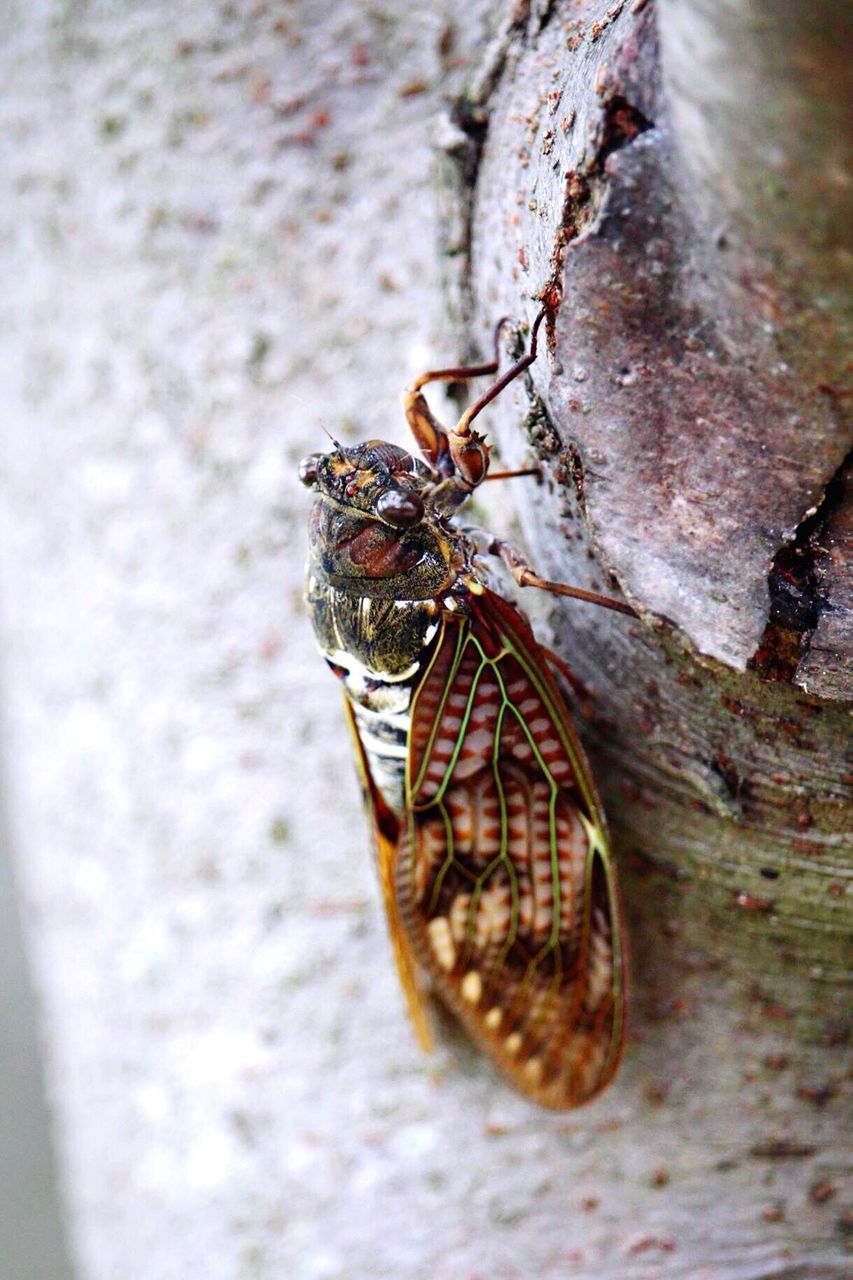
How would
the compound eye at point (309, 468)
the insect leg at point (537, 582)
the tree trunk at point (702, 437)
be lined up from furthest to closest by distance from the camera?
the compound eye at point (309, 468) → the insect leg at point (537, 582) → the tree trunk at point (702, 437)

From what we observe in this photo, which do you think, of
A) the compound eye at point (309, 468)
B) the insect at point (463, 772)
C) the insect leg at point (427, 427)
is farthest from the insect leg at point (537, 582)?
the compound eye at point (309, 468)

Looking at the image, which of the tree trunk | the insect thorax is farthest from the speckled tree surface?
the insect thorax

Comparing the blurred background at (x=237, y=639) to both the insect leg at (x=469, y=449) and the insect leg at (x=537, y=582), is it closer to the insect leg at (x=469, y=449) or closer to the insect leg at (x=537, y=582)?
the insect leg at (x=469, y=449)

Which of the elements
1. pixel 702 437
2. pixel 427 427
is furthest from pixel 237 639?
pixel 702 437

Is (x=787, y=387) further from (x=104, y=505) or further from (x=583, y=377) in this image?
(x=104, y=505)

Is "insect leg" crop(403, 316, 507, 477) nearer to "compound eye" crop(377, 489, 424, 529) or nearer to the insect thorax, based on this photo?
"compound eye" crop(377, 489, 424, 529)

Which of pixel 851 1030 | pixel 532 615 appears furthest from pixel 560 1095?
pixel 532 615

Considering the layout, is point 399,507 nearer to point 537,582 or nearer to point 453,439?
point 453,439
